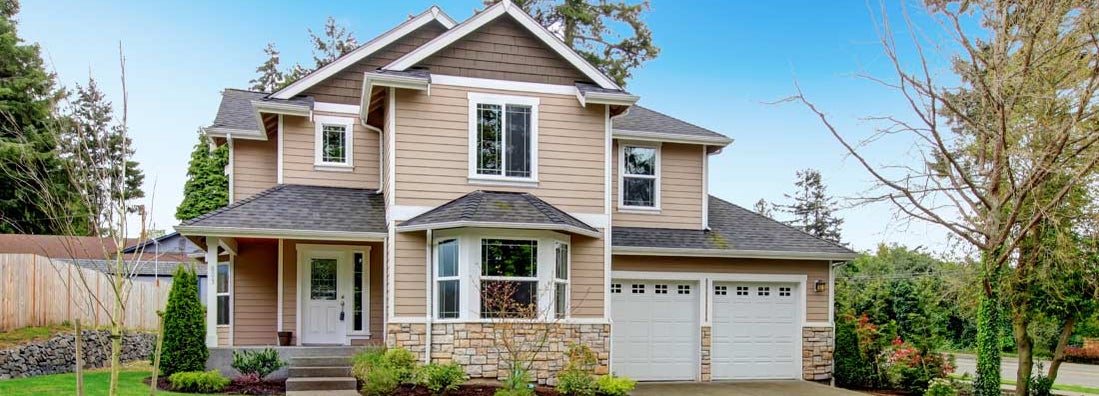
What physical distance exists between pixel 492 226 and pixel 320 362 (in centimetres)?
355

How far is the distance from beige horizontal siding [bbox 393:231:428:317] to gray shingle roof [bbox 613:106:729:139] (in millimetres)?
4560

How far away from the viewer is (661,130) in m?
14.5

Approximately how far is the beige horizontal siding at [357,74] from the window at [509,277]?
180 inches

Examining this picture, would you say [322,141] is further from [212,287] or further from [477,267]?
[477,267]

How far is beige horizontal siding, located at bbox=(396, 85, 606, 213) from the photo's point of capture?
11648 millimetres

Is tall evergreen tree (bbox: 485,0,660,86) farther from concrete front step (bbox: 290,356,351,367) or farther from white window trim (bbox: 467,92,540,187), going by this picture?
concrete front step (bbox: 290,356,351,367)

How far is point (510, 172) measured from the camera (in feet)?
39.7

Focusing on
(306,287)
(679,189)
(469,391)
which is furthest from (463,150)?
(679,189)

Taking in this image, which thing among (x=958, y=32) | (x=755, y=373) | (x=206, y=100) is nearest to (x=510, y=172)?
(x=755, y=373)

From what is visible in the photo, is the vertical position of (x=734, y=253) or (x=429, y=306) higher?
(x=734, y=253)

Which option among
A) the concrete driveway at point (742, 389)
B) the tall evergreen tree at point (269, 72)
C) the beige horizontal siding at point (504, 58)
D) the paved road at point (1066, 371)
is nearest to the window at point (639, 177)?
the beige horizontal siding at point (504, 58)

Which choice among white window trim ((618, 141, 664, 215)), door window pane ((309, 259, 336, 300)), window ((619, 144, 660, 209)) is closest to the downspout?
door window pane ((309, 259, 336, 300))

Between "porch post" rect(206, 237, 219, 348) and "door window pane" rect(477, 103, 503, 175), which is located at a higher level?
"door window pane" rect(477, 103, 503, 175)

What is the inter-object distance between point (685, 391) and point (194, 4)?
12.3 m
